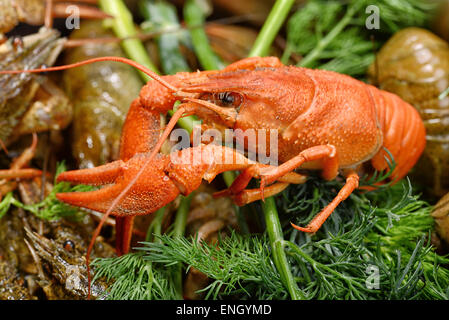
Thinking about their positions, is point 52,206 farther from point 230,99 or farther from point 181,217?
point 230,99

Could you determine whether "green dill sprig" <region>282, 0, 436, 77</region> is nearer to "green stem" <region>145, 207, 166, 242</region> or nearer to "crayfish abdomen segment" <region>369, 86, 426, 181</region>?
"crayfish abdomen segment" <region>369, 86, 426, 181</region>

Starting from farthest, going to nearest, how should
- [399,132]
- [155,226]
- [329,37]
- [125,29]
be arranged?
[329,37] → [125,29] → [399,132] → [155,226]

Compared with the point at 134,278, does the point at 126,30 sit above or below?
above

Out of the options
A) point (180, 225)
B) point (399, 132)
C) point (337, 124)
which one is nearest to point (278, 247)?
point (180, 225)

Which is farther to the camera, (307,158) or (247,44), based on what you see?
(247,44)
